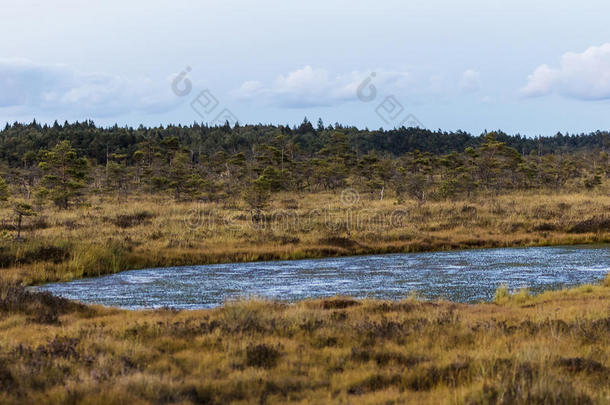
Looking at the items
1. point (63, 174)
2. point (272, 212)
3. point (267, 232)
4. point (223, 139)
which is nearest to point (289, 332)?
point (267, 232)

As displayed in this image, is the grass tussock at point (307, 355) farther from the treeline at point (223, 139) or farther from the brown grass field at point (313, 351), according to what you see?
the treeline at point (223, 139)

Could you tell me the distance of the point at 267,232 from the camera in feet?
117

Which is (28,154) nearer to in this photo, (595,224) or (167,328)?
(595,224)

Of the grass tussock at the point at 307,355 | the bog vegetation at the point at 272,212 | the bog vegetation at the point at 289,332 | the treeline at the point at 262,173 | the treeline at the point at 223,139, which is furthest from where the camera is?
the treeline at the point at 223,139

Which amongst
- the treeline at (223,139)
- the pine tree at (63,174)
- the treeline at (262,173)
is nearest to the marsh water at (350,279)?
the treeline at (262,173)

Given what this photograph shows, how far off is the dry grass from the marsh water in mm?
1672

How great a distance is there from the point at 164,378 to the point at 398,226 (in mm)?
31875

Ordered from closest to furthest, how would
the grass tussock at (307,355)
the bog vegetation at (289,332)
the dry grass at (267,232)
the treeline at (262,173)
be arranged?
the grass tussock at (307,355), the bog vegetation at (289,332), the dry grass at (267,232), the treeline at (262,173)

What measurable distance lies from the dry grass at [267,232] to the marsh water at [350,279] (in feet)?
5.49

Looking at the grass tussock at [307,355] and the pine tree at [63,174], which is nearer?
the grass tussock at [307,355]

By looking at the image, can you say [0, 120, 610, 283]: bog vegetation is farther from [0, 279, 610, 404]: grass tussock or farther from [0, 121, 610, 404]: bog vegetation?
[0, 279, 610, 404]: grass tussock

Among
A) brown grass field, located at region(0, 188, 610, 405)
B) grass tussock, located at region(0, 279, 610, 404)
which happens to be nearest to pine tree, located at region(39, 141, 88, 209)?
brown grass field, located at region(0, 188, 610, 405)

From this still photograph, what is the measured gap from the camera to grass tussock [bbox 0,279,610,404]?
7.80 m

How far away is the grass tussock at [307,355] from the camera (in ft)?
25.6
